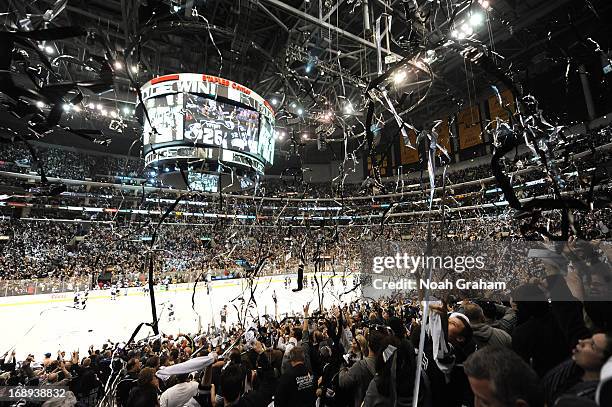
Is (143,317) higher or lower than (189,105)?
lower

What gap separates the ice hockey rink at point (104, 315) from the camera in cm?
1023

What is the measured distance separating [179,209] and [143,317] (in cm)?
1624

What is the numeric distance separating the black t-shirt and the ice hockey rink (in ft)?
16.6

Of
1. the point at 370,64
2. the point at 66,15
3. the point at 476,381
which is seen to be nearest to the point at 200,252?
the point at 66,15

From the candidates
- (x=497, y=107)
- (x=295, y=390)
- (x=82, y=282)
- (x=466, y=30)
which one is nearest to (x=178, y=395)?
(x=295, y=390)

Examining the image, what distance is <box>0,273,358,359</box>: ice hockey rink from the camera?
10227 mm

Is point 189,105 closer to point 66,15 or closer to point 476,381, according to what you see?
point 66,15

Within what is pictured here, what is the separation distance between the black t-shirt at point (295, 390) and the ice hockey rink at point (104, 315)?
5058 millimetres

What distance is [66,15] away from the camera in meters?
10.2

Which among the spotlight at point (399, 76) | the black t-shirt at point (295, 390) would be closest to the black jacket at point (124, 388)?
the black t-shirt at point (295, 390)

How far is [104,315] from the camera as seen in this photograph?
1299cm

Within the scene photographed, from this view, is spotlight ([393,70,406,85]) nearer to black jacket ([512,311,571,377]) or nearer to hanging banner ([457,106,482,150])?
black jacket ([512,311,571,377])

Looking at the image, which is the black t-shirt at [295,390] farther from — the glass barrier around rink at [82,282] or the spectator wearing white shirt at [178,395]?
the glass barrier around rink at [82,282]

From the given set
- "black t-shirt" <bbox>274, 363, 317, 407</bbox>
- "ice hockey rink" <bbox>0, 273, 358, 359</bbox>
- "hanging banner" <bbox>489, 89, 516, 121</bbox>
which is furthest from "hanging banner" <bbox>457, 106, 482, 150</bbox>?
"black t-shirt" <bbox>274, 363, 317, 407</bbox>
